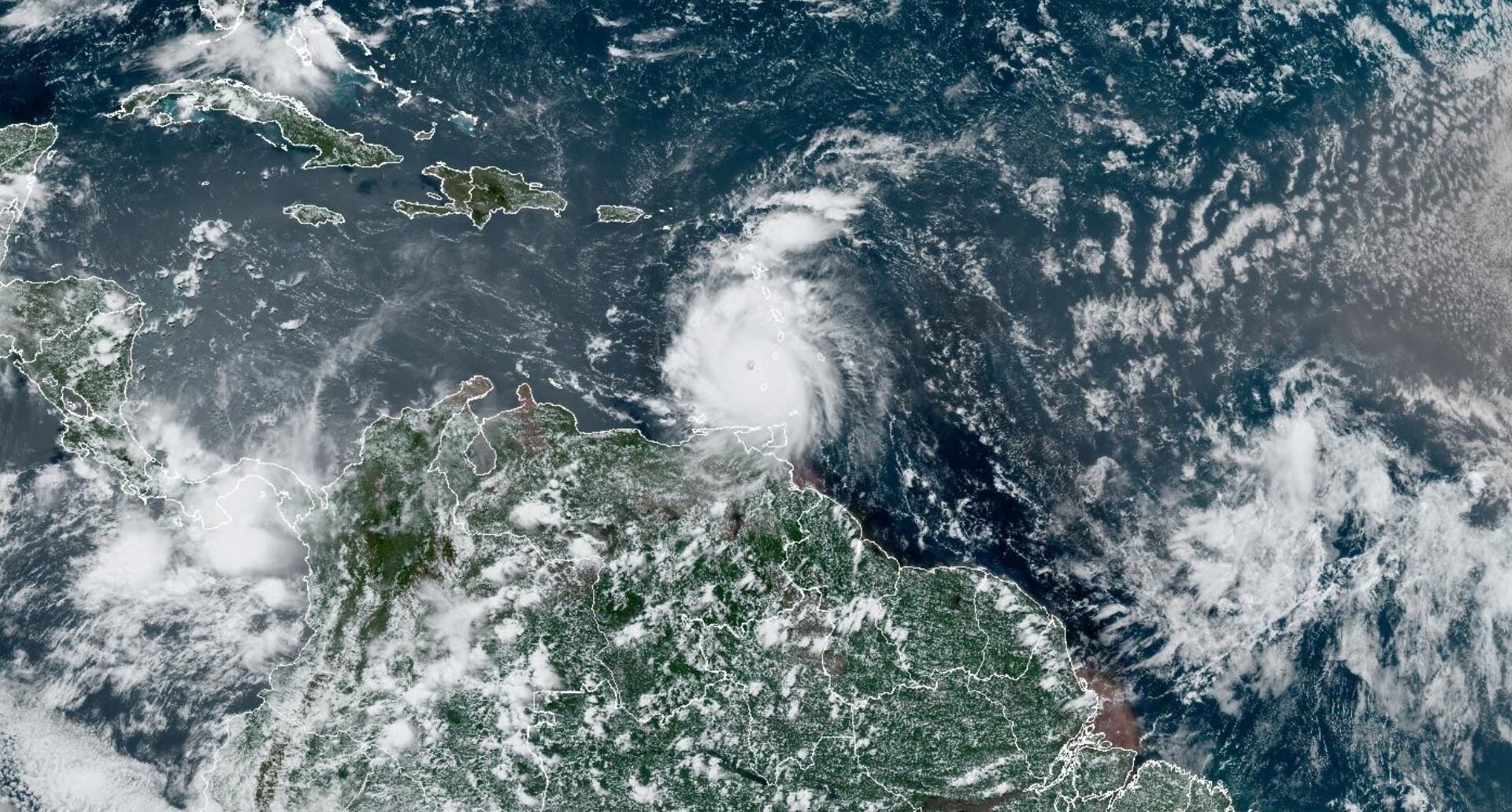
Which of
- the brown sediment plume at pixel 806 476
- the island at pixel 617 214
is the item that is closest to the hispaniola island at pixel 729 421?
the brown sediment plume at pixel 806 476

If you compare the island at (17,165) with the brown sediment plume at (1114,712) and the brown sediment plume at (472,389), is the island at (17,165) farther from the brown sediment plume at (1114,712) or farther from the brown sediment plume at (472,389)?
the brown sediment plume at (1114,712)

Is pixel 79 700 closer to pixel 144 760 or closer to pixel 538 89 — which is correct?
pixel 144 760

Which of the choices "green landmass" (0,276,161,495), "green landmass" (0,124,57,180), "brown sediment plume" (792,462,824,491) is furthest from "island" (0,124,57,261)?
"brown sediment plume" (792,462,824,491)

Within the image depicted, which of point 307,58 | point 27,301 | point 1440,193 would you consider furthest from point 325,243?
point 1440,193

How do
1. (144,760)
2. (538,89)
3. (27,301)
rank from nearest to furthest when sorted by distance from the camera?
(144,760)
(27,301)
(538,89)

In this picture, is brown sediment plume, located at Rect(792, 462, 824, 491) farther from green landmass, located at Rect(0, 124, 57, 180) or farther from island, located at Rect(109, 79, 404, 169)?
green landmass, located at Rect(0, 124, 57, 180)

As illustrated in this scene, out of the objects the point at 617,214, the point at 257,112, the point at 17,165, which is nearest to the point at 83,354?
the point at 17,165
